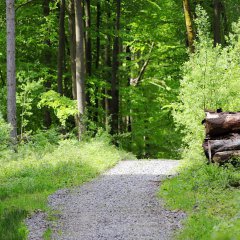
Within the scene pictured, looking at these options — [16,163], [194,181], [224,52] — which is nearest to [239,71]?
[224,52]

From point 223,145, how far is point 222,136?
46 centimetres

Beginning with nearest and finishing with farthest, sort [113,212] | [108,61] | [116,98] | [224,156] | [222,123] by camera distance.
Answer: [113,212] → [224,156] → [222,123] → [116,98] → [108,61]

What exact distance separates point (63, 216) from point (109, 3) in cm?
2049

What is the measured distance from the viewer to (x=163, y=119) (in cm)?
2973

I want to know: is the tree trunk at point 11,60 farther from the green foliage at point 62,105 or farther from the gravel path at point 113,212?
the gravel path at point 113,212

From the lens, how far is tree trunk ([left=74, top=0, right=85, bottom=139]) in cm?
2105

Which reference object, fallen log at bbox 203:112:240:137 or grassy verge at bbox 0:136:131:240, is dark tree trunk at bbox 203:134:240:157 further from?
grassy verge at bbox 0:136:131:240

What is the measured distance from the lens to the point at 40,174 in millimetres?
14727

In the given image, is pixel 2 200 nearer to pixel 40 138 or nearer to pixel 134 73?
pixel 40 138

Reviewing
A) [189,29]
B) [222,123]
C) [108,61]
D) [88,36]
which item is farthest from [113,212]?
[108,61]

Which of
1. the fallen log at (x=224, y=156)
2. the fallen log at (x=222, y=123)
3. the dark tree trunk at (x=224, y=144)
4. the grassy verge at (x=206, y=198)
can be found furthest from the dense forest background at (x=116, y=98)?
the fallen log at (x=222, y=123)

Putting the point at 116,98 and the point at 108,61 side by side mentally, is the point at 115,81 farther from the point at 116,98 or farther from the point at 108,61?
the point at 108,61

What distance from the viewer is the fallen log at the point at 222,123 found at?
12.9 m

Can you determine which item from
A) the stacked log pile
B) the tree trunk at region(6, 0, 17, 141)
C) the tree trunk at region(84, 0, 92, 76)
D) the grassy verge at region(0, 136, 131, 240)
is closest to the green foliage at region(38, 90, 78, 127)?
the grassy verge at region(0, 136, 131, 240)
